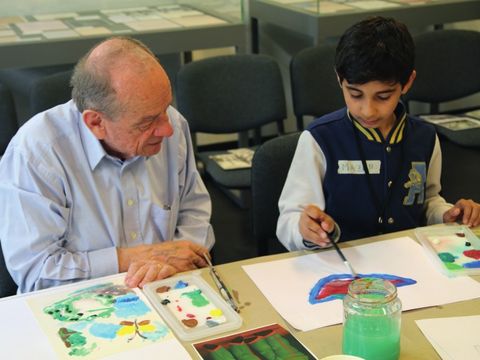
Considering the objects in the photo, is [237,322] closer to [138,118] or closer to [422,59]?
[138,118]

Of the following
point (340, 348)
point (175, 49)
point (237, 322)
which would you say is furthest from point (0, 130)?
point (340, 348)

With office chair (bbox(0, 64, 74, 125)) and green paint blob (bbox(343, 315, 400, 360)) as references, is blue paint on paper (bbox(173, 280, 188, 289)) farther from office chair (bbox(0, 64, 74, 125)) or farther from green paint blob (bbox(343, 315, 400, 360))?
office chair (bbox(0, 64, 74, 125))

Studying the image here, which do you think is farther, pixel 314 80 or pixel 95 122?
pixel 314 80

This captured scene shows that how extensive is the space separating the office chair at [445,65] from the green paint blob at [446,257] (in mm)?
2327

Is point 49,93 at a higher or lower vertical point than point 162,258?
higher

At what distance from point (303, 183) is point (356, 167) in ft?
0.52

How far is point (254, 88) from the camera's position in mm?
3480

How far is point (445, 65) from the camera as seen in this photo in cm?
392

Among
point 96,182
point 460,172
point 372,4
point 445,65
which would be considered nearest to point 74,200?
point 96,182

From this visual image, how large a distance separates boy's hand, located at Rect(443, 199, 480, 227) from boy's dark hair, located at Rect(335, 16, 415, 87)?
1.25ft

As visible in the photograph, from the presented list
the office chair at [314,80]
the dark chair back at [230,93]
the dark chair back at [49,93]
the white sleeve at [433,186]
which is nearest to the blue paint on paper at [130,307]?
the white sleeve at [433,186]

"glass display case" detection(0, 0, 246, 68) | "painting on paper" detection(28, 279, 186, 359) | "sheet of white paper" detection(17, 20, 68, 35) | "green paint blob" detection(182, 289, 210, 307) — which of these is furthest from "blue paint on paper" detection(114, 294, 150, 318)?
"sheet of white paper" detection(17, 20, 68, 35)

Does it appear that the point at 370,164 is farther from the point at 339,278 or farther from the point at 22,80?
the point at 22,80

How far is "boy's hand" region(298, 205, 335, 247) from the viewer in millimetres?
1644
